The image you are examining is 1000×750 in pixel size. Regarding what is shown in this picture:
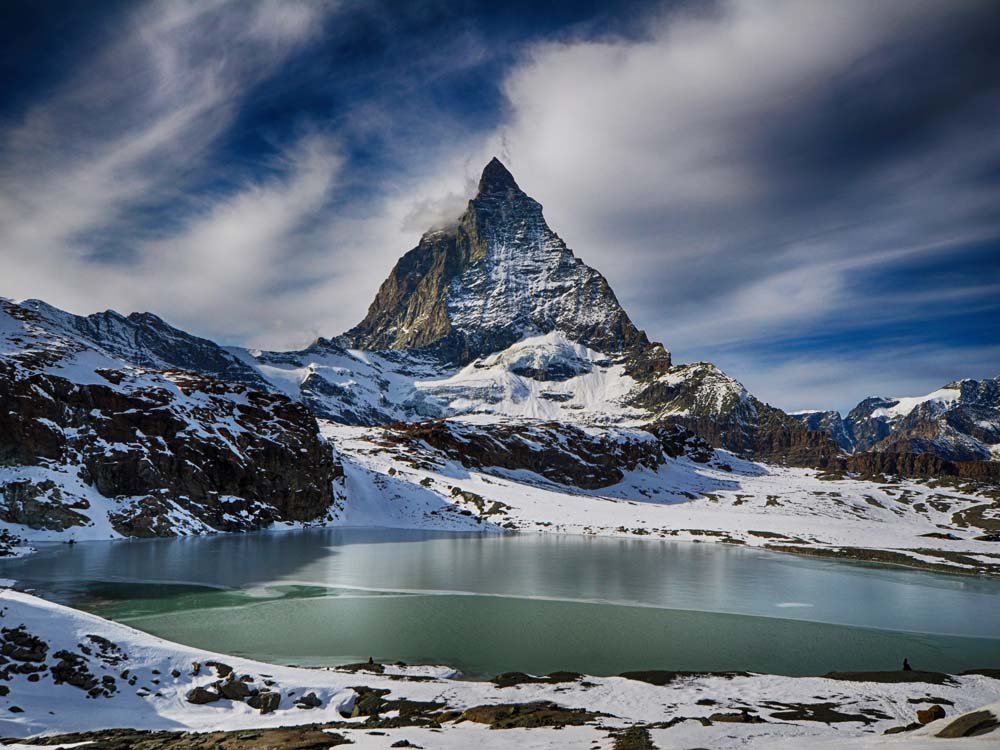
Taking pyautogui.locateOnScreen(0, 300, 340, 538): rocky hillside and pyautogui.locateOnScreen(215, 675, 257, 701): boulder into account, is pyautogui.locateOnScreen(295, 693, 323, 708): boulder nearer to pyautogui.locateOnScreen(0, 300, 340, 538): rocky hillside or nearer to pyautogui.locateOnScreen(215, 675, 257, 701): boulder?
pyautogui.locateOnScreen(215, 675, 257, 701): boulder

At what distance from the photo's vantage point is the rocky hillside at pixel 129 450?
68.3 m

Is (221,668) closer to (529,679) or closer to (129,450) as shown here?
(529,679)

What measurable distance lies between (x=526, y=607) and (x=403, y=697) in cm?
1910

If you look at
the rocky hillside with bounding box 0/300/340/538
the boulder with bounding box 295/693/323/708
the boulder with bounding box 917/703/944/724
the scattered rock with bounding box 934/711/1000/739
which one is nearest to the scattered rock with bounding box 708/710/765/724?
the boulder with bounding box 917/703/944/724

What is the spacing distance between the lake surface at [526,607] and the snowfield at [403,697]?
3.76m

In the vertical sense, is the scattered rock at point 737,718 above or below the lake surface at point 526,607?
above

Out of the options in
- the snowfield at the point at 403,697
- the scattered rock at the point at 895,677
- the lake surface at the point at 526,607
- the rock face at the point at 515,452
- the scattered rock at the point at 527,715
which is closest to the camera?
the snowfield at the point at 403,697

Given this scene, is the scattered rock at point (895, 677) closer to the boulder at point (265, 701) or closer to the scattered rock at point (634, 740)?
the scattered rock at point (634, 740)

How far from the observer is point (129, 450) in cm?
7788

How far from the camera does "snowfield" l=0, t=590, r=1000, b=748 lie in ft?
50.5

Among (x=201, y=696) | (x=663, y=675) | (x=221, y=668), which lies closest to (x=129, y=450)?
(x=221, y=668)

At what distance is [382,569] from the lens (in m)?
52.3

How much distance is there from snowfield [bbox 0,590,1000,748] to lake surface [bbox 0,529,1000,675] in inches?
148

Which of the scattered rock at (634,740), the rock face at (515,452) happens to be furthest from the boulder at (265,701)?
the rock face at (515,452)
